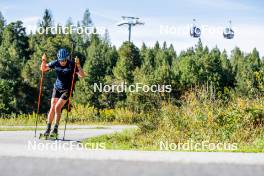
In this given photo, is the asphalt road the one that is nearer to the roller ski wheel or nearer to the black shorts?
the black shorts

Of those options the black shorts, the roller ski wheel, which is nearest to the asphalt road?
the black shorts

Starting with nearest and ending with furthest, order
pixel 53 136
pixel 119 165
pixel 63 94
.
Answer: pixel 119 165 < pixel 63 94 < pixel 53 136

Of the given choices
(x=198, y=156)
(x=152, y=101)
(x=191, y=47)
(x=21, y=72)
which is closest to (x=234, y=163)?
(x=198, y=156)

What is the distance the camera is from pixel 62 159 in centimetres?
418

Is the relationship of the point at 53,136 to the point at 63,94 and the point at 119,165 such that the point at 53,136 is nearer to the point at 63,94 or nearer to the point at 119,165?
the point at 63,94

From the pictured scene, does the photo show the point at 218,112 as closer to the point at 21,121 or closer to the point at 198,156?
the point at 198,156

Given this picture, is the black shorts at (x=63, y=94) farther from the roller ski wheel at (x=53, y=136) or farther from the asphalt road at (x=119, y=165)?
the asphalt road at (x=119, y=165)

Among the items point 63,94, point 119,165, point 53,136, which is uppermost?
point 63,94

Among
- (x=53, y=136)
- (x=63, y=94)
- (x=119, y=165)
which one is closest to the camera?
(x=119, y=165)

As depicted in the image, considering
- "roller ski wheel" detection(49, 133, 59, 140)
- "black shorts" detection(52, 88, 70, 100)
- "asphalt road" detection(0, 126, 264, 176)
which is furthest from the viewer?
"roller ski wheel" detection(49, 133, 59, 140)

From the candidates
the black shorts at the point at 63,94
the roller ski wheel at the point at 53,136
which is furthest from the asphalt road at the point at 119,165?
the roller ski wheel at the point at 53,136

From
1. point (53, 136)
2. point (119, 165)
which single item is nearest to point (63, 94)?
point (53, 136)

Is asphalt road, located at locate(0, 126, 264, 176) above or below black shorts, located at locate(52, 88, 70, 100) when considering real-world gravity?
below

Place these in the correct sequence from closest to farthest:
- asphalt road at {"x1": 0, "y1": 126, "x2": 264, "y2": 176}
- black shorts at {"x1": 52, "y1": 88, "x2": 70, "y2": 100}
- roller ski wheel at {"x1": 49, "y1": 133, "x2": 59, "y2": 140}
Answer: asphalt road at {"x1": 0, "y1": 126, "x2": 264, "y2": 176} < black shorts at {"x1": 52, "y1": 88, "x2": 70, "y2": 100} < roller ski wheel at {"x1": 49, "y1": 133, "x2": 59, "y2": 140}
